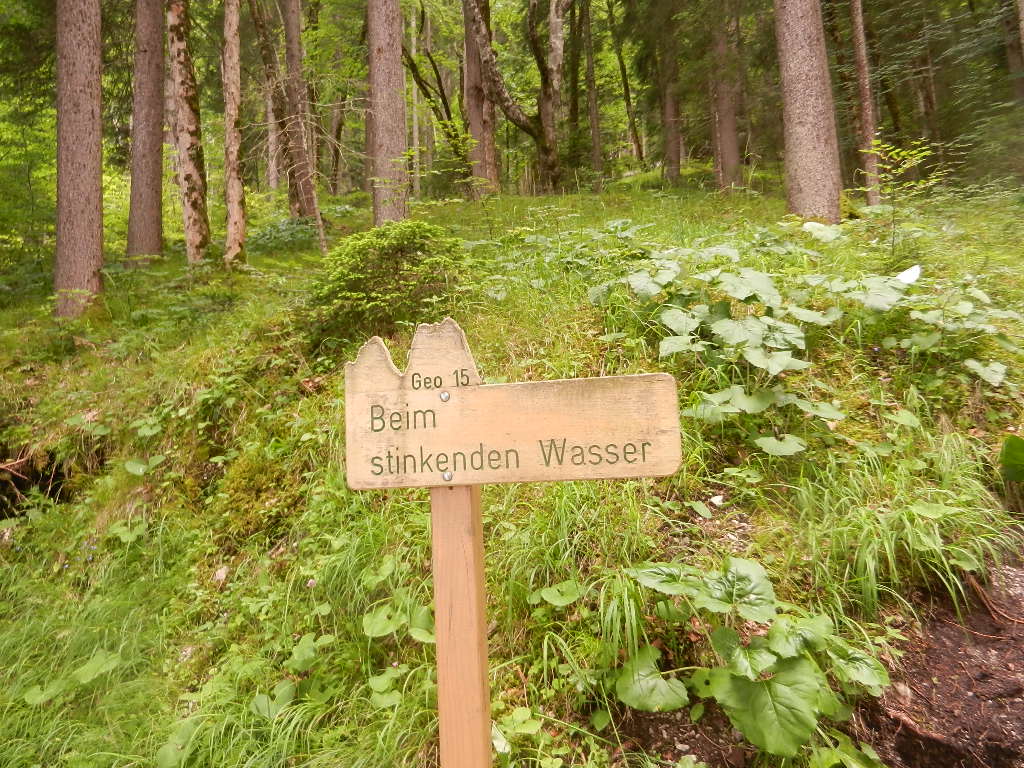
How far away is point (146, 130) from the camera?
9297 millimetres

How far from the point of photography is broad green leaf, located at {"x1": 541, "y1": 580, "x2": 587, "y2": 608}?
2.23 meters

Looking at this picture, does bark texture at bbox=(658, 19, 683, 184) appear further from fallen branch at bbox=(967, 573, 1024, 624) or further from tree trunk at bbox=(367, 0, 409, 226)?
fallen branch at bbox=(967, 573, 1024, 624)

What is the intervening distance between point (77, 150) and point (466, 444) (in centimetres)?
837

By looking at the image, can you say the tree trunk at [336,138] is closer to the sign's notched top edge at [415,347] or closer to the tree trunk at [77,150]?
the tree trunk at [77,150]

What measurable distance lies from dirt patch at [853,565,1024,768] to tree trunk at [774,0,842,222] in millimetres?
5085

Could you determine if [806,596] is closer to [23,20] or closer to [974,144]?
[974,144]

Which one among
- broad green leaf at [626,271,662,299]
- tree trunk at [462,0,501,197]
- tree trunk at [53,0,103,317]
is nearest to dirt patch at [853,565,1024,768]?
broad green leaf at [626,271,662,299]

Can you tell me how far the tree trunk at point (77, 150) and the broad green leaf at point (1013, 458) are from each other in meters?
8.92

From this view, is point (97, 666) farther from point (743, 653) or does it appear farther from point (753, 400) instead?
point (753, 400)

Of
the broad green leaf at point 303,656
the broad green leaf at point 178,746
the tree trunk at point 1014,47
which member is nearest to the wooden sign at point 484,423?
the broad green leaf at point 303,656

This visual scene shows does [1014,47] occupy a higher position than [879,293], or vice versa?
[1014,47]

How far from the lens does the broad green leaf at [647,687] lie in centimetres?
195

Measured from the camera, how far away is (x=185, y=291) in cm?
712

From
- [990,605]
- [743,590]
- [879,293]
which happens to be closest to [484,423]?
[743,590]
